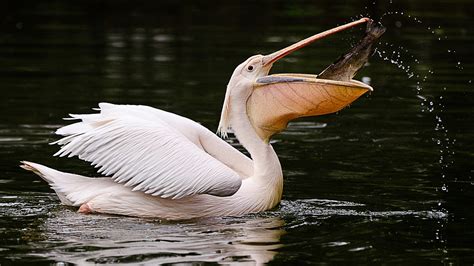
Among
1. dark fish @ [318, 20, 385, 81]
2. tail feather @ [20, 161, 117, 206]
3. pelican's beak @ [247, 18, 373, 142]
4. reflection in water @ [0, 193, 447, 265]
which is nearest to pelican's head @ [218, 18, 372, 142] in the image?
pelican's beak @ [247, 18, 373, 142]

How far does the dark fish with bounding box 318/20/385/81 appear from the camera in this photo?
267 inches

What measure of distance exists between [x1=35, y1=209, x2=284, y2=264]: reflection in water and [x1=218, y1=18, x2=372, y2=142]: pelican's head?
0.64 m

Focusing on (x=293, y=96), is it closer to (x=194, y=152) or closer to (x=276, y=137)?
(x=194, y=152)

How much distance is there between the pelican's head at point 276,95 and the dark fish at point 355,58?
0.14 metres

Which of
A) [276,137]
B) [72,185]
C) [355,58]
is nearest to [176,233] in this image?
[72,185]

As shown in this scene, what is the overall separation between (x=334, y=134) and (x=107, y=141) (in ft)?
11.0

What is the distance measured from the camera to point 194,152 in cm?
659

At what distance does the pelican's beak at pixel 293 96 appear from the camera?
6.56 metres

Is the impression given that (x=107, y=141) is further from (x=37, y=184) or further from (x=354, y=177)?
(x=354, y=177)

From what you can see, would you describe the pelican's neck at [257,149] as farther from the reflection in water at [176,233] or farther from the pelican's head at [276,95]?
the reflection in water at [176,233]

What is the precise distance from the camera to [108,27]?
1786cm

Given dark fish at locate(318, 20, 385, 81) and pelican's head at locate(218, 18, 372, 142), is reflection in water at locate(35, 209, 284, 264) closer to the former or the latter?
pelican's head at locate(218, 18, 372, 142)

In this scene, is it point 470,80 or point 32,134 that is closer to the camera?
point 32,134

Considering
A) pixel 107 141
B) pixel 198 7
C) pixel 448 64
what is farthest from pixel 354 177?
pixel 198 7
